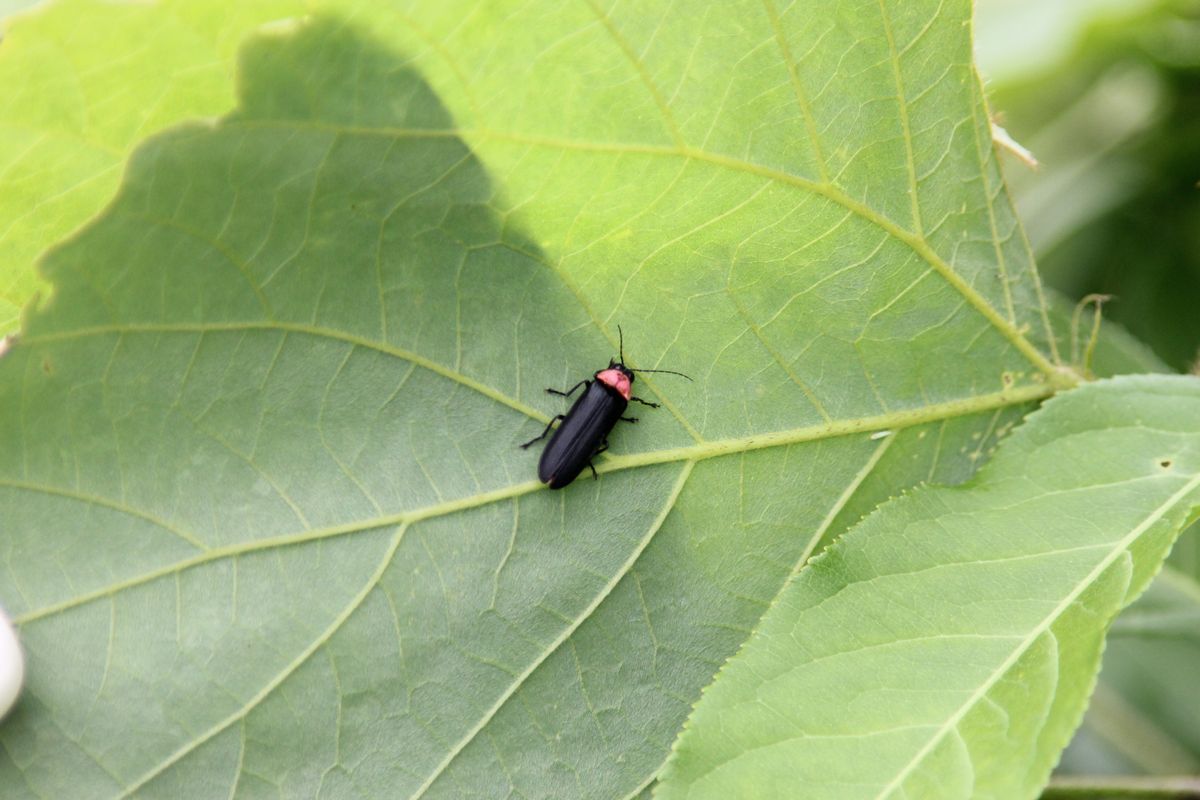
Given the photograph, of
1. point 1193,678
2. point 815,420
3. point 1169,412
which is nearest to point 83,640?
point 815,420

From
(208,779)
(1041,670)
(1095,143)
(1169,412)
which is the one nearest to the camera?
(1041,670)

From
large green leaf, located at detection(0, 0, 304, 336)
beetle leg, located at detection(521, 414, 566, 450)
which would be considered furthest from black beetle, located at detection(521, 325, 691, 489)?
large green leaf, located at detection(0, 0, 304, 336)

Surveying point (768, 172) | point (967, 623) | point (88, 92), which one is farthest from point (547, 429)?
point (88, 92)

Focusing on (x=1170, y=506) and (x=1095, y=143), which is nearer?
(x=1170, y=506)

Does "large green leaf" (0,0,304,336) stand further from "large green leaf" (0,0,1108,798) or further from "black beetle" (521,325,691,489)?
"black beetle" (521,325,691,489)

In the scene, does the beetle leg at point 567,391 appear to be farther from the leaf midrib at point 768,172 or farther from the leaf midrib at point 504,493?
the leaf midrib at point 768,172

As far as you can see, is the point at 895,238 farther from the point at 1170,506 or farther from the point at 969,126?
the point at 1170,506

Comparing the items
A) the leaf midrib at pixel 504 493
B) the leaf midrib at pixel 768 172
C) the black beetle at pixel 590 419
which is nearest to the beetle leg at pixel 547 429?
the black beetle at pixel 590 419
